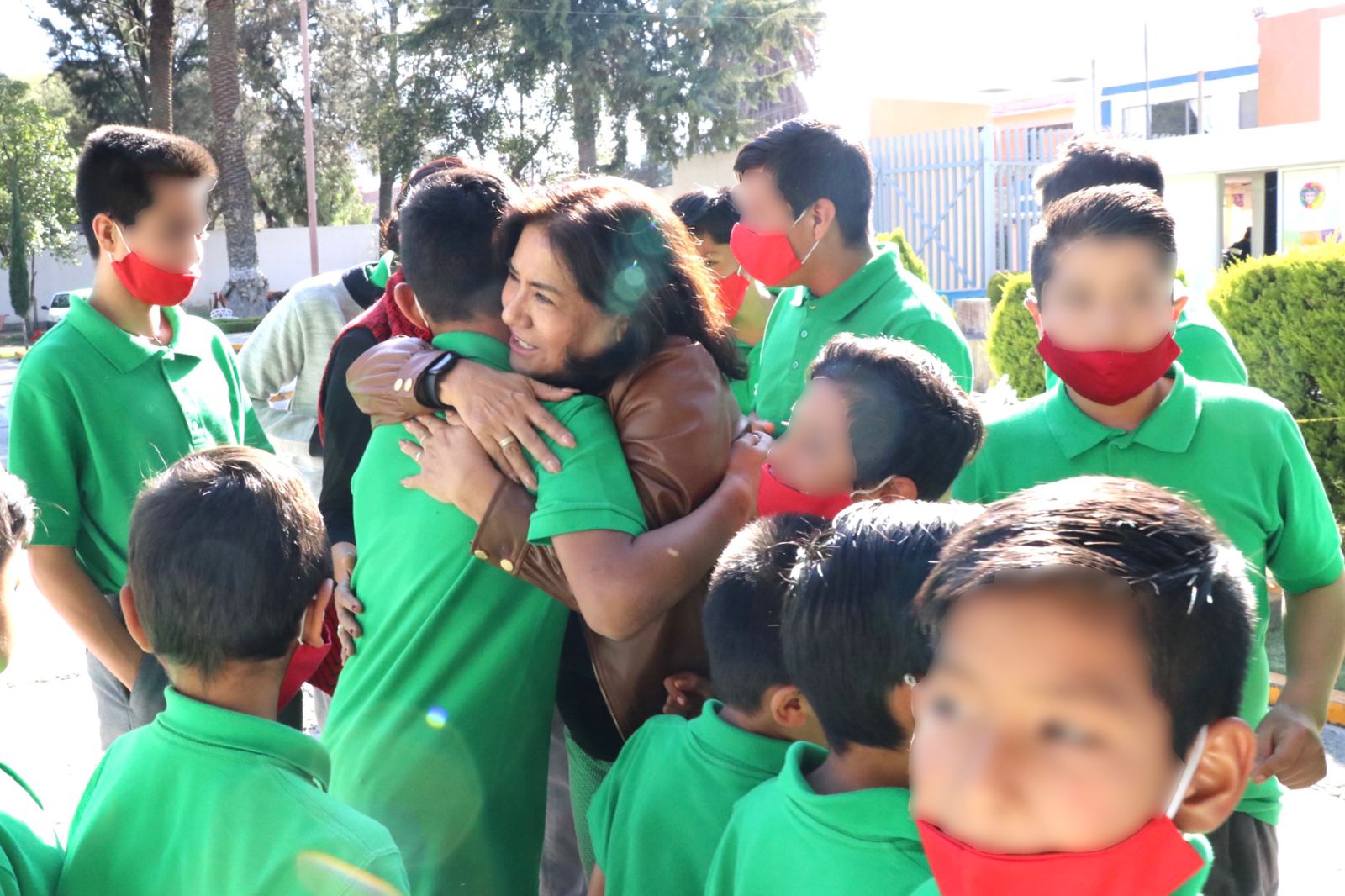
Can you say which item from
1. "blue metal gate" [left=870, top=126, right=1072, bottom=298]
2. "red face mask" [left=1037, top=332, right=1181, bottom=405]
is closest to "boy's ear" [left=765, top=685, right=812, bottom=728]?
"red face mask" [left=1037, top=332, right=1181, bottom=405]

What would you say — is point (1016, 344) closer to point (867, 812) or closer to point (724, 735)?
point (724, 735)

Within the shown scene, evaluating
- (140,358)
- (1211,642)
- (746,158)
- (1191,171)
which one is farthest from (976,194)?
(1211,642)

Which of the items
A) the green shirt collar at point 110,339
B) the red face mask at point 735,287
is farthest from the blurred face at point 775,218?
the green shirt collar at point 110,339

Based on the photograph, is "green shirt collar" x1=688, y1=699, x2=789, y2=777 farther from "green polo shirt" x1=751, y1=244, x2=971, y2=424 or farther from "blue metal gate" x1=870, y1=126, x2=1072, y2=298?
"blue metal gate" x1=870, y1=126, x2=1072, y2=298

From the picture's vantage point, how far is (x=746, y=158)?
3730 mm

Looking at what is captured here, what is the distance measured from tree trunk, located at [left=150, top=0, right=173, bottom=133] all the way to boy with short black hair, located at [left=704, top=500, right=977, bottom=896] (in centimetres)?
2772

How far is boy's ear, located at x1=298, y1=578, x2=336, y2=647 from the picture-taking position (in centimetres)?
193

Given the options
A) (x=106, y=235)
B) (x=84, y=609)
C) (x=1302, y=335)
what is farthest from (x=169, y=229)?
(x=1302, y=335)

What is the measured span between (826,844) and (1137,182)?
2780 millimetres

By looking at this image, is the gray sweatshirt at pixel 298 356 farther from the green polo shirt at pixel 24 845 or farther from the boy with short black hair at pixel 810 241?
the green polo shirt at pixel 24 845

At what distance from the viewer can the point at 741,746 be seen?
1.84m

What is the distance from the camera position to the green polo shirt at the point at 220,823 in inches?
64.8

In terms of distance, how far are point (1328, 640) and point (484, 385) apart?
159 cm

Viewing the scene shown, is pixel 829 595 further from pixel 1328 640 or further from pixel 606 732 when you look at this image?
pixel 1328 640
